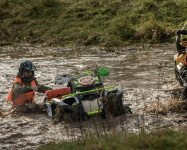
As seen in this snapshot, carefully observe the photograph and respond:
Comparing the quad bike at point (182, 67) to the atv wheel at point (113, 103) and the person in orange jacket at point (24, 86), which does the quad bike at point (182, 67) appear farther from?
the person in orange jacket at point (24, 86)

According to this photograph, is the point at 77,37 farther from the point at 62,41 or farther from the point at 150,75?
Result: the point at 150,75

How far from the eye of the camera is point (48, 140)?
721 centimetres

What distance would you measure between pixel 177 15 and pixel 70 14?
760cm

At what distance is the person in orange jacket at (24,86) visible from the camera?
923cm

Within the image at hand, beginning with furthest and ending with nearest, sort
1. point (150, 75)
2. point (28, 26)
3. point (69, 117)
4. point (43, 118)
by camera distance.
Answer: point (28, 26) < point (150, 75) < point (43, 118) < point (69, 117)

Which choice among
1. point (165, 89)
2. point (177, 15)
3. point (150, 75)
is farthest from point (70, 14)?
point (165, 89)

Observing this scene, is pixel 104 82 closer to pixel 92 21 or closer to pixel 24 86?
pixel 24 86

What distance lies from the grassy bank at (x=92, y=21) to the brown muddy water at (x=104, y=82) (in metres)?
1.45

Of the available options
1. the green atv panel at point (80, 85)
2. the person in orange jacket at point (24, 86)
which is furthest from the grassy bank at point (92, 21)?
the green atv panel at point (80, 85)

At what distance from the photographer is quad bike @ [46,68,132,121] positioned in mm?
7840

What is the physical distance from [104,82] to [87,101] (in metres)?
4.67

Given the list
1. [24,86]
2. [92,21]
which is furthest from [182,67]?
[92,21]

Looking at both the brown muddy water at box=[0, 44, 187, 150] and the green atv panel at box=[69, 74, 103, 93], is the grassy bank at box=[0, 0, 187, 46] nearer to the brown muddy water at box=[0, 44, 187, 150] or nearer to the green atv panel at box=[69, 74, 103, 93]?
the brown muddy water at box=[0, 44, 187, 150]

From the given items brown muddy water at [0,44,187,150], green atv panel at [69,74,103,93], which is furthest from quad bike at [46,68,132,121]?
brown muddy water at [0,44,187,150]
